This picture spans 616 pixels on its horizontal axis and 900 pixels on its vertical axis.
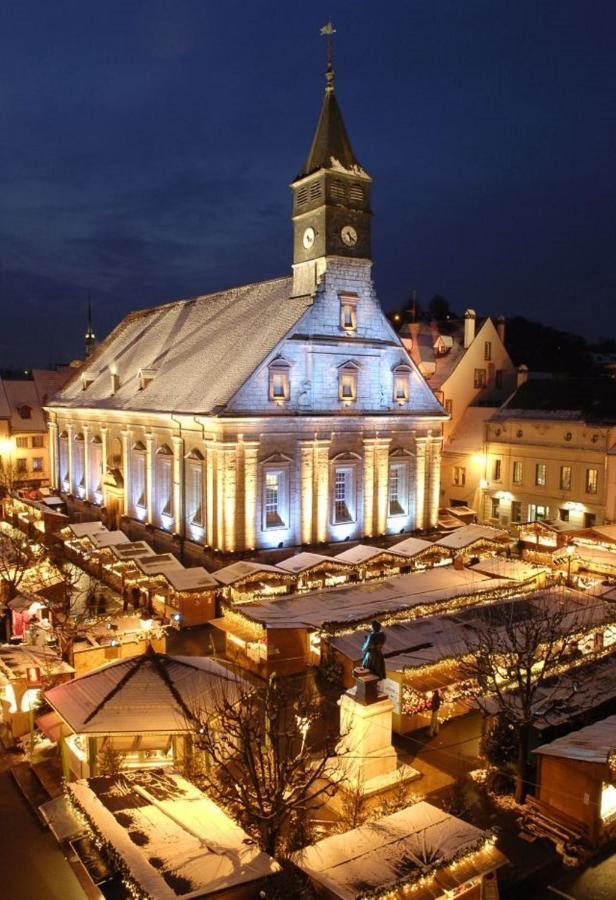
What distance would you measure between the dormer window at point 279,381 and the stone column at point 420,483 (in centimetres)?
1147

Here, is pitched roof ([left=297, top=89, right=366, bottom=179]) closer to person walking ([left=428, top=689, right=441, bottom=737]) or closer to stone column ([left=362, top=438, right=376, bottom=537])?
stone column ([left=362, top=438, right=376, bottom=537])

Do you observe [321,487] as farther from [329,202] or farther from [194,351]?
[329,202]

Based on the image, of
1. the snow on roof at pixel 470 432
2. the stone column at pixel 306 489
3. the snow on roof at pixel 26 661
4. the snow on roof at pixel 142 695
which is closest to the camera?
the snow on roof at pixel 142 695

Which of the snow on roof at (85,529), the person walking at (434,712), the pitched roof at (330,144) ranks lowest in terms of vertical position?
the person walking at (434,712)

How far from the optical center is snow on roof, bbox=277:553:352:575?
37.4 meters

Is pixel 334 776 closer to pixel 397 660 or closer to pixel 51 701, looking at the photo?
pixel 397 660

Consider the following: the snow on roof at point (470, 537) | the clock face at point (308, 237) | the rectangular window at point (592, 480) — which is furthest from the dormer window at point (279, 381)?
the rectangular window at point (592, 480)

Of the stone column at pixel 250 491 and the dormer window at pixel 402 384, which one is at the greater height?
the dormer window at pixel 402 384

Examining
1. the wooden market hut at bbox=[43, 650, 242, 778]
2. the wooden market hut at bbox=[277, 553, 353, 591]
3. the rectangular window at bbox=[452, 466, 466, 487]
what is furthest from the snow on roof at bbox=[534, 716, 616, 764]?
the rectangular window at bbox=[452, 466, 466, 487]

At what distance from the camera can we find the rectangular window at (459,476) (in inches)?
2422

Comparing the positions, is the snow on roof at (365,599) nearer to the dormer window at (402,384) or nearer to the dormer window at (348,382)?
the dormer window at (348,382)

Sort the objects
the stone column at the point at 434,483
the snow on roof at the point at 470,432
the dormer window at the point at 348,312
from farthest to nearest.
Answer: the snow on roof at the point at 470,432 → the stone column at the point at 434,483 → the dormer window at the point at 348,312

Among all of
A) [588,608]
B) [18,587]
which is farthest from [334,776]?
[18,587]

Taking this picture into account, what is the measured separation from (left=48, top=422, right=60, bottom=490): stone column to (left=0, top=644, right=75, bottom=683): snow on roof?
1722 inches
